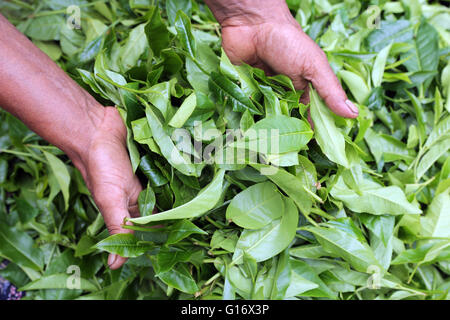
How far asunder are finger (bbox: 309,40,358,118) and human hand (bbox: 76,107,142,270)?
36 cm

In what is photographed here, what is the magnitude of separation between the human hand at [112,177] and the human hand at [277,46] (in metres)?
0.28

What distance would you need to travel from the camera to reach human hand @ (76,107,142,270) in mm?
583

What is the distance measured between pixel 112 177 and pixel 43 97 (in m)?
0.17

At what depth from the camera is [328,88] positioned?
63cm

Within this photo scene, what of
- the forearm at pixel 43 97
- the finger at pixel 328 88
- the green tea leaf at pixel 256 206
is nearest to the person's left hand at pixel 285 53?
the finger at pixel 328 88

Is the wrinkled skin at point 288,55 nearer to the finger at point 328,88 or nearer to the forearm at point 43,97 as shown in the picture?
the finger at point 328,88

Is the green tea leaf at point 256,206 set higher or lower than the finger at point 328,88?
lower

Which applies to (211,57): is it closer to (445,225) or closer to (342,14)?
(342,14)

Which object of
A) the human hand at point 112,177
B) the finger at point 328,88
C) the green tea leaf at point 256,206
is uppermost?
the finger at point 328,88

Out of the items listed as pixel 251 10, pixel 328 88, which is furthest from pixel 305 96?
pixel 251 10

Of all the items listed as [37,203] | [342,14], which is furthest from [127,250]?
[342,14]

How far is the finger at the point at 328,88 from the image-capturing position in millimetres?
621

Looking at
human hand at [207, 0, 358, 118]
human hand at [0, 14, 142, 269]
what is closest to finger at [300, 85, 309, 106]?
human hand at [207, 0, 358, 118]

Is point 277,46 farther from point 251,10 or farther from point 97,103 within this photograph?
point 97,103
